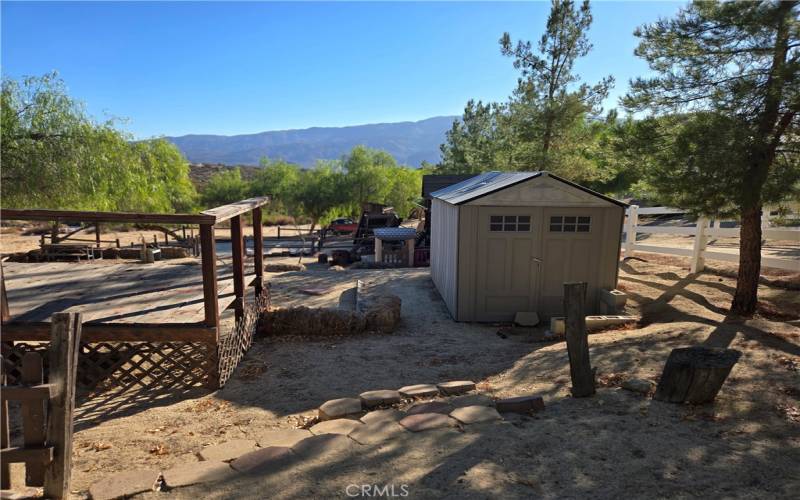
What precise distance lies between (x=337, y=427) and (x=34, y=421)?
218 centimetres

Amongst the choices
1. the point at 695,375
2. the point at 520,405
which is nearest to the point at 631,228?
the point at 695,375

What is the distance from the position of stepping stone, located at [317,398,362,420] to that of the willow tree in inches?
234

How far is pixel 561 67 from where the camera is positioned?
52.8 feet

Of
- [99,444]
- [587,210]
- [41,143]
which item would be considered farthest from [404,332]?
[41,143]

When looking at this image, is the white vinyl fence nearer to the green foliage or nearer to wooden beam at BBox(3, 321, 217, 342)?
wooden beam at BBox(3, 321, 217, 342)

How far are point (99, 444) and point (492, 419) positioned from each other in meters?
3.68

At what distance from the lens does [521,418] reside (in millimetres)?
4164

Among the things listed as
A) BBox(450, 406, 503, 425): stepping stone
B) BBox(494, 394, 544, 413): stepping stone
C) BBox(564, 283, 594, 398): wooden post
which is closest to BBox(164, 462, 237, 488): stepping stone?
BBox(450, 406, 503, 425): stepping stone

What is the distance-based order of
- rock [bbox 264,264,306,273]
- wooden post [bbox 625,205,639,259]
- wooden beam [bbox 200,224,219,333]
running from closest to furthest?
wooden beam [bbox 200,224,219,333] → wooden post [bbox 625,205,639,259] → rock [bbox 264,264,306,273]

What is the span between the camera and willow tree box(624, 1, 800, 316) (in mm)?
6281

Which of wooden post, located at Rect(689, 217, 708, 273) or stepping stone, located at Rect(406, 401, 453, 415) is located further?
wooden post, located at Rect(689, 217, 708, 273)

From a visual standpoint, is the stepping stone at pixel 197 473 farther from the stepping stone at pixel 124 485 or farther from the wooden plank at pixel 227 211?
the wooden plank at pixel 227 211

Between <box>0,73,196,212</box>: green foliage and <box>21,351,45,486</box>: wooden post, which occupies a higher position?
<box>0,73,196,212</box>: green foliage

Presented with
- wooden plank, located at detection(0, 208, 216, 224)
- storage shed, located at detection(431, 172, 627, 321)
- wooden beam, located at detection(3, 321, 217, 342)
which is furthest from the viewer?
storage shed, located at detection(431, 172, 627, 321)
